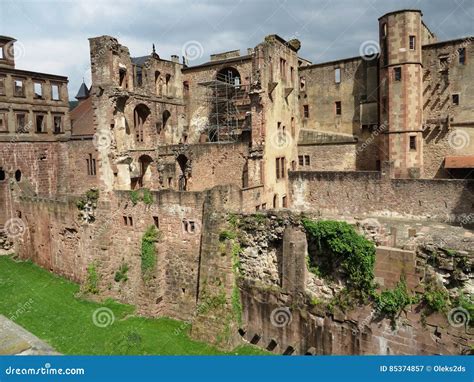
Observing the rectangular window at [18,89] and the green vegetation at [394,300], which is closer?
the green vegetation at [394,300]

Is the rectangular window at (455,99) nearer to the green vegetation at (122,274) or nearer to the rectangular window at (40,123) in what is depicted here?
the green vegetation at (122,274)

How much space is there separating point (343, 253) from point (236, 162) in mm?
11941

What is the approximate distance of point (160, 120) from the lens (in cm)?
2881

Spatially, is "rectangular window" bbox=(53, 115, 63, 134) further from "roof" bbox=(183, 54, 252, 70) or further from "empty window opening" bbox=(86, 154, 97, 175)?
"roof" bbox=(183, 54, 252, 70)

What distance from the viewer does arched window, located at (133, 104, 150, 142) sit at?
27094 mm

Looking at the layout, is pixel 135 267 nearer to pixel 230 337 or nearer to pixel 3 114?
pixel 230 337

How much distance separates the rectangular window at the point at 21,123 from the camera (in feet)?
105

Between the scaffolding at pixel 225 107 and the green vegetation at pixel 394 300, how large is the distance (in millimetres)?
18545

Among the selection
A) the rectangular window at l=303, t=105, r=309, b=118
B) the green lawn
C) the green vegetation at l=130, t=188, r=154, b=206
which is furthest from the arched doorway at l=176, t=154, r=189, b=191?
the rectangular window at l=303, t=105, r=309, b=118

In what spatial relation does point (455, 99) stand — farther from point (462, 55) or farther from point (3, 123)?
point (3, 123)

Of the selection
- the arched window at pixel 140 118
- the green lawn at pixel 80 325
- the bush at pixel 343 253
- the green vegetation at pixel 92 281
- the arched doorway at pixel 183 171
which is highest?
the arched window at pixel 140 118

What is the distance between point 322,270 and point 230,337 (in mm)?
4570

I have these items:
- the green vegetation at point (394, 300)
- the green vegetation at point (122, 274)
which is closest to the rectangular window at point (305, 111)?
the green vegetation at point (122, 274)

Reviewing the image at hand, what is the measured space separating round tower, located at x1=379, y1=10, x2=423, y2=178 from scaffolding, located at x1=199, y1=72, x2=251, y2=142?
31.8 feet
